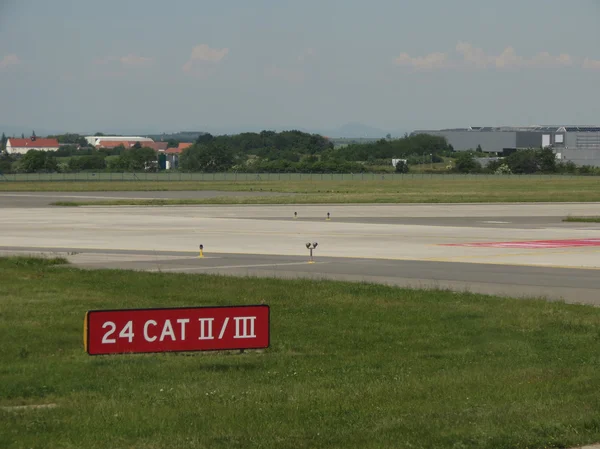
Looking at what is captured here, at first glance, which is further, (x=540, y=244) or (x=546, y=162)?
(x=546, y=162)

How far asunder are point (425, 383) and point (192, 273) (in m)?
16.9

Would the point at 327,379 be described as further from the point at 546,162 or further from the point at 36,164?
the point at 546,162

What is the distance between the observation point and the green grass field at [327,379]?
1107 cm

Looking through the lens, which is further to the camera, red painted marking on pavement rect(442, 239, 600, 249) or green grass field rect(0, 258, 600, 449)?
red painted marking on pavement rect(442, 239, 600, 249)

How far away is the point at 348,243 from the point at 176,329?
28.1 m

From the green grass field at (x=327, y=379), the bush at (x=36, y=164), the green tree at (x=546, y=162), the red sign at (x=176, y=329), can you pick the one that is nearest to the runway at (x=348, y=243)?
the green grass field at (x=327, y=379)

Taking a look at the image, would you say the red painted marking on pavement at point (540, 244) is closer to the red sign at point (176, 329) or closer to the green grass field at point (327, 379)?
the green grass field at point (327, 379)

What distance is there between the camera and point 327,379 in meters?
14.5

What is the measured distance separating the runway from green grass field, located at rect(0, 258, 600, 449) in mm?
5899

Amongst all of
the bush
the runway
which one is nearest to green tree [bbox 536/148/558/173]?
the bush

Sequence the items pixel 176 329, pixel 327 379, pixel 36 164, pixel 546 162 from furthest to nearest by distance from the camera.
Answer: pixel 546 162 < pixel 36 164 < pixel 176 329 < pixel 327 379

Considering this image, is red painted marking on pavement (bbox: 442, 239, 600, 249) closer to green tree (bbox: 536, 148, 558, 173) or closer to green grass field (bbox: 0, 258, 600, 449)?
green grass field (bbox: 0, 258, 600, 449)

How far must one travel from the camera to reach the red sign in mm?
15164

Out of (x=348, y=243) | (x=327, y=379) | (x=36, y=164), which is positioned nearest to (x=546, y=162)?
(x=36, y=164)
